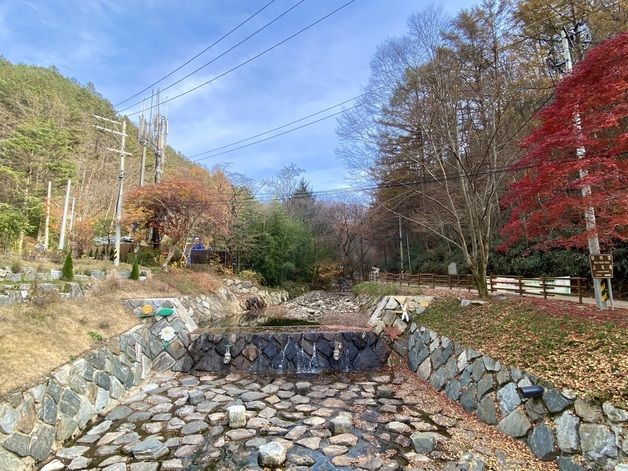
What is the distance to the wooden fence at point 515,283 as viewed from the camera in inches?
347

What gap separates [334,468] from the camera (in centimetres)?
399

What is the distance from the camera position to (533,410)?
4152mm

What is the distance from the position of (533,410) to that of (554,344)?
119 cm

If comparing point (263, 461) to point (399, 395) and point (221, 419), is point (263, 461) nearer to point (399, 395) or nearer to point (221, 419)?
point (221, 419)

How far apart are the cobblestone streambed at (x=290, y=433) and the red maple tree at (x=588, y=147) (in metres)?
3.97

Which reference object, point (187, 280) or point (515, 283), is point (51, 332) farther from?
point (515, 283)

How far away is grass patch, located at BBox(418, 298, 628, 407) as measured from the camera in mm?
3824

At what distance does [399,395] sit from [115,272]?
33.5 feet

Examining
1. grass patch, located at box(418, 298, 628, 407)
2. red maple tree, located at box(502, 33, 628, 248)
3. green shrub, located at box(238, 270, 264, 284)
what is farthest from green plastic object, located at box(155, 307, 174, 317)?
green shrub, located at box(238, 270, 264, 284)

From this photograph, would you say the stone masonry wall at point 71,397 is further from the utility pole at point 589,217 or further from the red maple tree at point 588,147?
the utility pole at point 589,217

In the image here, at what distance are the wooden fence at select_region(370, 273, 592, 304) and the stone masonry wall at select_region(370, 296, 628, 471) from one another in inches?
146

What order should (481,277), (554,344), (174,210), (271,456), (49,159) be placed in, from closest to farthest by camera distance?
1. (271,456)
2. (554,344)
3. (481,277)
4. (174,210)
5. (49,159)

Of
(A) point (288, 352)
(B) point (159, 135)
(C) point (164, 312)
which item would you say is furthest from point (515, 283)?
(B) point (159, 135)

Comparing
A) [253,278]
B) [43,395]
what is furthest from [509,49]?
[253,278]
